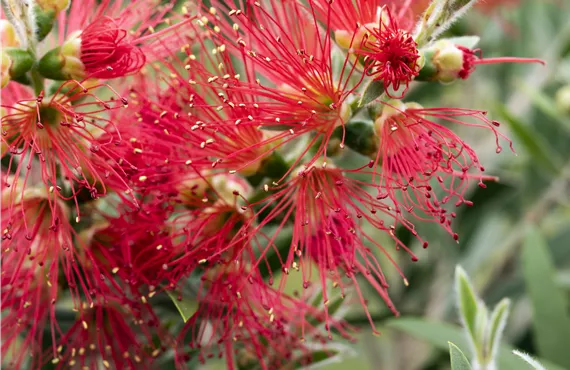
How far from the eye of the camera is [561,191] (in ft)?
7.55

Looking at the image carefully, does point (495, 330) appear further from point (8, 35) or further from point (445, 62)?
point (8, 35)

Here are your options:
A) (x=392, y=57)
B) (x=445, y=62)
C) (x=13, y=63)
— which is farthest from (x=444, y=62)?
(x=13, y=63)

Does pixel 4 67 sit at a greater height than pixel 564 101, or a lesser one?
greater

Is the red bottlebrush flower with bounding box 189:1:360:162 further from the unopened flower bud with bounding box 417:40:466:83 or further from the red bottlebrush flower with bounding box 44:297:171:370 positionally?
the red bottlebrush flower with bounding box 44:297:171:370

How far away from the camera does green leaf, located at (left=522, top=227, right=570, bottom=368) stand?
1.64 meters

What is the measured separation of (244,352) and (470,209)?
114 centimetres

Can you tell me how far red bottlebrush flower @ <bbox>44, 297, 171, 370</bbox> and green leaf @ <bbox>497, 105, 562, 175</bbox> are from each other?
44.8 inches

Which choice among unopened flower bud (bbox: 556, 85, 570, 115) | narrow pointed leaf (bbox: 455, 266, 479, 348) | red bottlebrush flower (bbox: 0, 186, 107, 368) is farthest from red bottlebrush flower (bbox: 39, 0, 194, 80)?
unopened flower bud (bbox: 556, 85, 570, 115)

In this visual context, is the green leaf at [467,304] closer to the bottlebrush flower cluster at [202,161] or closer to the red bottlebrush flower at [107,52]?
the bottlebrush flower cluster at [202,161]

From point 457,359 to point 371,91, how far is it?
1.48 ft

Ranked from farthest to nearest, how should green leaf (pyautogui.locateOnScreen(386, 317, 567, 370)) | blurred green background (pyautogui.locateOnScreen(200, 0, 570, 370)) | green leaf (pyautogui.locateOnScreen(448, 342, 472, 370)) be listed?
1. blurred green background (pyautogui.locateOnScreen(200, 0, 570, 370))
2. green leaf (pyautogui.locateOnScreen(386, 317, 567, 370))
3. green leaf (pyautogui.locateOnScreen(448, 342, 472, 370))

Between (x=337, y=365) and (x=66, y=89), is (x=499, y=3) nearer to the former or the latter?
(x=337, y=365)

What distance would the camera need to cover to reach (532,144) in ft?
6.54

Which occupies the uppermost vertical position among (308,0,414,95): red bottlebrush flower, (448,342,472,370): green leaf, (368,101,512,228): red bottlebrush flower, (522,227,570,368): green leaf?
(308,0,414,95): red bottlebrush flower
